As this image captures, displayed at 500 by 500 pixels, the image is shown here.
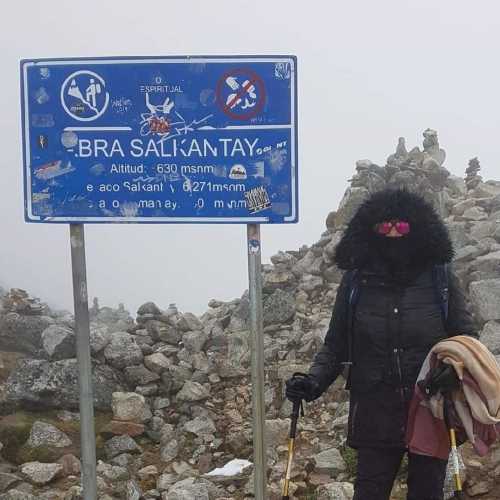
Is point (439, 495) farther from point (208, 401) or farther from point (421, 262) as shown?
point (208, 401)

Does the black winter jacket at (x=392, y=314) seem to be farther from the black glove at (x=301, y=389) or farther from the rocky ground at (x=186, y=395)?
the rocky ground at (x=186, y=395)

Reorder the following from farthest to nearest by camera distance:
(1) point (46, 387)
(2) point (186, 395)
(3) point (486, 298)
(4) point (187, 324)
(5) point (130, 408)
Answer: (4) point (187, 324), (3) point (486, 298), (2) point (186, 395), (5) point (130, 408), (1) point (46, 387)

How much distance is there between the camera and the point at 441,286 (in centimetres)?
380

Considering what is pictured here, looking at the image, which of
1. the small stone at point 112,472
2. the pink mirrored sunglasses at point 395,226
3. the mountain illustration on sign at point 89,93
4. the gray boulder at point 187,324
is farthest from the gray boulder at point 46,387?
the pink mirrored sunglasses at point 395,226

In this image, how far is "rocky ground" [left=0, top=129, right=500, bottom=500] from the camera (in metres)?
5.88

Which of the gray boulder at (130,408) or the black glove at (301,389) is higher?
the black glove at (301,389)

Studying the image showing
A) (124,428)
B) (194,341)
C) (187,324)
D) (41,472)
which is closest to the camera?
(41,472)

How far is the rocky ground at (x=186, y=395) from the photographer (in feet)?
19.3

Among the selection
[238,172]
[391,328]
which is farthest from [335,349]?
[238,172]

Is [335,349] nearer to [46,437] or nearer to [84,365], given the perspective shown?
[84,365]

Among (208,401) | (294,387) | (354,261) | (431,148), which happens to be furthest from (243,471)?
(431,148)

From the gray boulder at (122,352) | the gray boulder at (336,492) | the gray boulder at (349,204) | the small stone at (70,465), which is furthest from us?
the gray boulder at (349,204)

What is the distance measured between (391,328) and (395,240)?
556 mm

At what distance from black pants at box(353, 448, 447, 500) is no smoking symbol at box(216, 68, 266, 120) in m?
2.28
